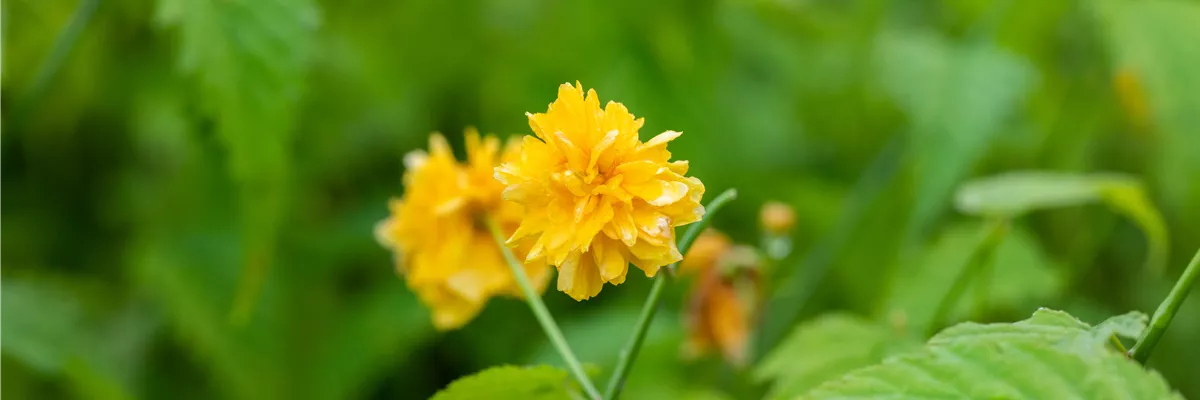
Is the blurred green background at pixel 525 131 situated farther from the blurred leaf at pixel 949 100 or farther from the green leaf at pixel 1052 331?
the green leaf at pixel 1052 331

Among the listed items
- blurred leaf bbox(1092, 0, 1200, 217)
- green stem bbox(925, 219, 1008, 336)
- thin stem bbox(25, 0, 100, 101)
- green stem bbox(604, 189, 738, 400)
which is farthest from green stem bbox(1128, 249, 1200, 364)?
thin stem bbox(25, 0, 100, 101)

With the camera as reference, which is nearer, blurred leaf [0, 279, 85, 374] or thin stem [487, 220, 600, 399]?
thin stem [487, 220, 600, 399]

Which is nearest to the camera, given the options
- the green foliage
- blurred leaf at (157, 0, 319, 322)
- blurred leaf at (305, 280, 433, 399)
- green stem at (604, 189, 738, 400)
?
the green foliage

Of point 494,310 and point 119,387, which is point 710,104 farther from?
point 119,387

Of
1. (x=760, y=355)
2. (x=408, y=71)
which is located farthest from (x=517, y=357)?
(x=408, y=71)

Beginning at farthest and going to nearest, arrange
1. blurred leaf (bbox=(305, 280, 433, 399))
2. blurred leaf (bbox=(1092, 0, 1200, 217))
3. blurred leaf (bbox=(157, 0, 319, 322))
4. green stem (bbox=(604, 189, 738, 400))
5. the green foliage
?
1. blurred leaf (bbox=(305, 280, 433, 399))
2. blurred leaf (bbox=(1092, 0, 1200, 217))
3. blurred leaf (bbox=(157, 0, 319, 322))
4. green stem (bbox=(604, 189, 738, 400))
5. the green foliage

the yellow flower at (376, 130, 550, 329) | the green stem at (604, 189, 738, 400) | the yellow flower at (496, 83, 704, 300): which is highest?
the yellow flower at (376, 130, 550, 329)

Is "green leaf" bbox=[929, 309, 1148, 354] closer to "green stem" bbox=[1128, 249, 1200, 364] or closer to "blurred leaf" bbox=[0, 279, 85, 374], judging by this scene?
"green stem" bbox=[1128, 249, 1200, 364]

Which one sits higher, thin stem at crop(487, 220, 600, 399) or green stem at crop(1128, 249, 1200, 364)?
thin stem at crop(487, 220, 600, 399)
